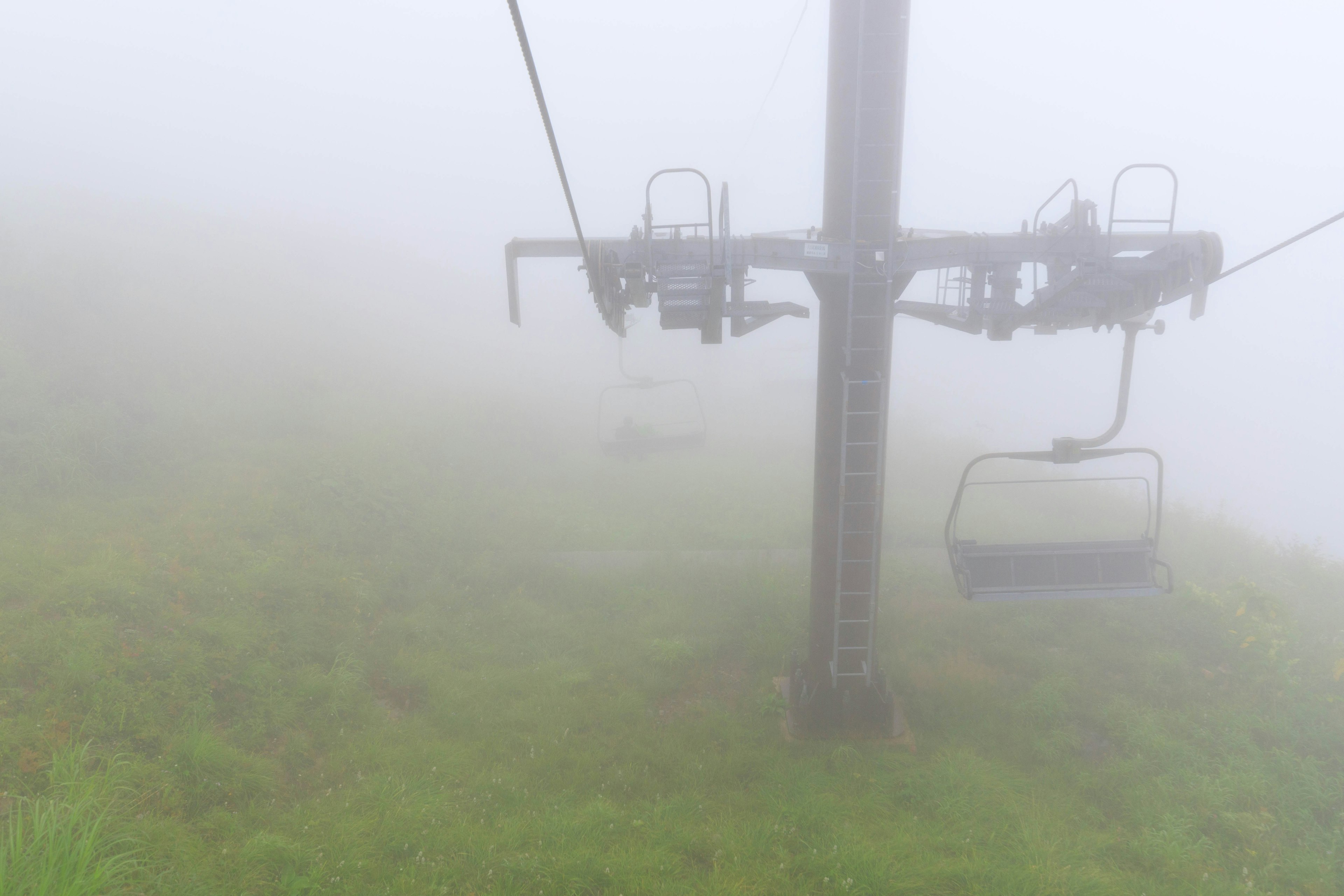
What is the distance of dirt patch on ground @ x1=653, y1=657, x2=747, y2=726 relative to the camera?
7.05 m

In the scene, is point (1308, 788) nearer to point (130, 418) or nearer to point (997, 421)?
point (130, 418)

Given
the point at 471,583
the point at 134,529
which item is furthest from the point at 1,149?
the point at 471,583

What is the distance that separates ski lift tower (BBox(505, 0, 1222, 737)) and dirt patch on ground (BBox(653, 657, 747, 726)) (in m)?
1.59

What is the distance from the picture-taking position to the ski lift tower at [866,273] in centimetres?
538

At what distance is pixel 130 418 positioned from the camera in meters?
11.2

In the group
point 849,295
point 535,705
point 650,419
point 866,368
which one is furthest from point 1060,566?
point 650,419

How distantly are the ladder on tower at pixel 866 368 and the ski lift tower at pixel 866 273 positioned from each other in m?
0.01

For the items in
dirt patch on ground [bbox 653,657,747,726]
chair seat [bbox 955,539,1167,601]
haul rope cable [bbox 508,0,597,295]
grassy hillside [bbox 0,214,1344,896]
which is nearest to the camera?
haul rope cable [bbox 508,0,597,295]

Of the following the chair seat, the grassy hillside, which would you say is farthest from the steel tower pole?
the chair seat

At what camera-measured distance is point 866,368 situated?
19.7 feet

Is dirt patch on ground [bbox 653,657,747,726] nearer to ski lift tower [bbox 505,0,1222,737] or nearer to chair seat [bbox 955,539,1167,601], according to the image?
ski lift tower [bbox 505,0,1222,737]

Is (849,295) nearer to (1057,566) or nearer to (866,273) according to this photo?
(866,273)

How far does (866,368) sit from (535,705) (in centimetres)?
478

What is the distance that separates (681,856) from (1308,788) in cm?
549
